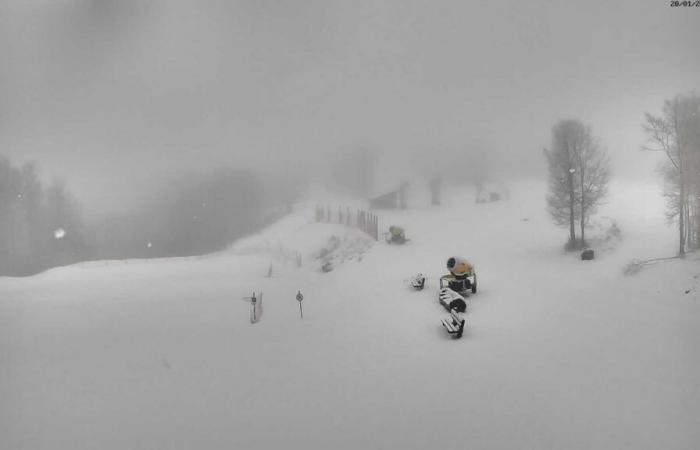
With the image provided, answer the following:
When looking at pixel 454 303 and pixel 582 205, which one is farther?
pixel 582 205

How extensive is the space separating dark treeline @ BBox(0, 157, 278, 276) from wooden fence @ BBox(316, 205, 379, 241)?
1033 millimetres

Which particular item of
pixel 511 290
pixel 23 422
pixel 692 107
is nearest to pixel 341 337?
pixel 23 422

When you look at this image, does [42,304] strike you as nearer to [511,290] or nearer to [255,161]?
[255,161]

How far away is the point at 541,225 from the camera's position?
10633mm

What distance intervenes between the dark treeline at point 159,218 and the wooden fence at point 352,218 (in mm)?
1033

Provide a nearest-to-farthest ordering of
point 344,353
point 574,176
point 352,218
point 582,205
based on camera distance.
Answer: point 344,353, point 352,218, point 582,205, point 574,176

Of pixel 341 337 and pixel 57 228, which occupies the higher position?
pixel 57 228

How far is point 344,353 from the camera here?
4445mm

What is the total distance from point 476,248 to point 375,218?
354 cm

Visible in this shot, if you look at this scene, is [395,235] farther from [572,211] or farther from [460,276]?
[572,211]

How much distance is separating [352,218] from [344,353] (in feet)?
14.5

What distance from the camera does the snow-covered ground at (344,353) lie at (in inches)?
120

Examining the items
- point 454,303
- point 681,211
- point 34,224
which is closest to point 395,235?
point 454,303

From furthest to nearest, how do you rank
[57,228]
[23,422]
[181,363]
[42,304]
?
[57,228] → [42,304] → [181,363] → [23,422]
